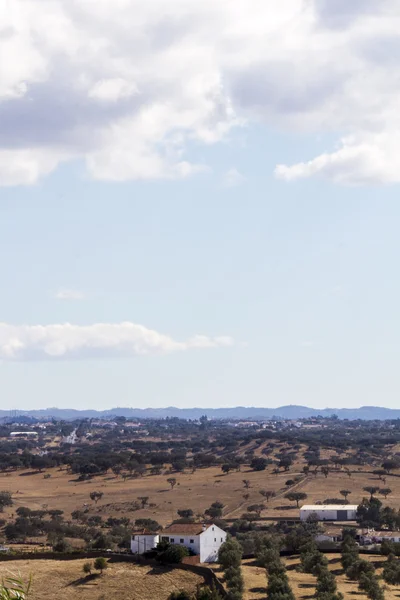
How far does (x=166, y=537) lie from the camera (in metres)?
82.6

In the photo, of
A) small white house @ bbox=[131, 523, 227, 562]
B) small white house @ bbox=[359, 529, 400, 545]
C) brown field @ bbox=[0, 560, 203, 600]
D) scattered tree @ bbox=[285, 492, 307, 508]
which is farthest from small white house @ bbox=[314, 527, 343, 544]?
brown field @ bbox=[0, 560, 203, 600]

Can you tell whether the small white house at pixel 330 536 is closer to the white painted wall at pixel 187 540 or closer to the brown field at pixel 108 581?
the white painted wall at pixel 187 540

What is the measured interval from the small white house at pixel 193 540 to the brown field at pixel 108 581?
16.8ft

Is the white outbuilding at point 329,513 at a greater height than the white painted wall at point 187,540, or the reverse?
the white painted wall at point 187,540

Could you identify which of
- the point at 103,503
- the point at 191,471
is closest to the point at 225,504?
the point at 103,503

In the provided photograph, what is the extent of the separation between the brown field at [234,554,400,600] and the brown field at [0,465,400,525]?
1568 inches

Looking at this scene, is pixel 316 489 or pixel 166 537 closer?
pixel 166 537

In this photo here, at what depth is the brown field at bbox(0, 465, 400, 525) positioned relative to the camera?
132250mm

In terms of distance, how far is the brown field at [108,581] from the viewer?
70.1 meters

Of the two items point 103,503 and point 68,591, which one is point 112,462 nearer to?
point 103,503

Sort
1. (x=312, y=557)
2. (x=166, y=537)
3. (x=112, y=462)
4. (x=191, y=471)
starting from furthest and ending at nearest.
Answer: (x=112, y=462) → (x=191, y=471) → (x=166, y=537) → (x=312, y=557)

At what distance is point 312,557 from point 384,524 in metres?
37.2

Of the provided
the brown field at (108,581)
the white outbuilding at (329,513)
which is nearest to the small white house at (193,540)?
the brown field at (108,581)

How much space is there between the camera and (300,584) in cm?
7275
